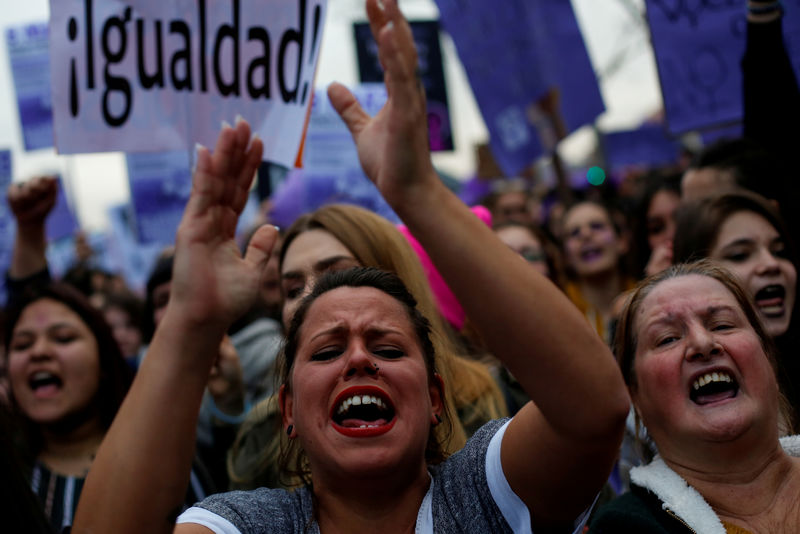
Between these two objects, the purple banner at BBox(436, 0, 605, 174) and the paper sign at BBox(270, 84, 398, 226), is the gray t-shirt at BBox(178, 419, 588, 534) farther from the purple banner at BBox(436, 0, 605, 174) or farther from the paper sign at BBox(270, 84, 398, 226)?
the purple banner at BBox(436, 0, 605, 174)

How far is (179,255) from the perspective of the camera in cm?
156

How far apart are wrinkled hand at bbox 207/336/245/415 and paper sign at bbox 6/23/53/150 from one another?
11.8 feet

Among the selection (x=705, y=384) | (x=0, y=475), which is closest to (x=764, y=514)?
(x=705, y=384)

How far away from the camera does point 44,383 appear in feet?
10.8

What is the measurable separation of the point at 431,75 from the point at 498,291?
18.6 feet

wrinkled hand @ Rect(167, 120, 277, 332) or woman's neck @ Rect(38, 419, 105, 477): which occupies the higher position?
wrinkled hand @ Rect(167, 120, 277, 332)

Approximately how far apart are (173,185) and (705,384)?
564cm

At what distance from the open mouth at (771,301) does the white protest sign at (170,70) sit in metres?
1.78

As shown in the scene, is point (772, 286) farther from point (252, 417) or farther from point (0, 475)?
point (0, 475)

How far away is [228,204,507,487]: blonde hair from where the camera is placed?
2441 mm

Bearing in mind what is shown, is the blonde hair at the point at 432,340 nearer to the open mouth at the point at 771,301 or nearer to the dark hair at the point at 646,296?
the dark hair at the point at 646,296

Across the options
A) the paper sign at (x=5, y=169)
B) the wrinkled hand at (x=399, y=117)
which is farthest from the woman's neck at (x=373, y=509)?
the paper sign at (x=5, y=169)

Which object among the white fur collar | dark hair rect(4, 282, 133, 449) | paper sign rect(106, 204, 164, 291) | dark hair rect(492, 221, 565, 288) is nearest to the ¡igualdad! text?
dark hair rect(4, 282, 133, 449)

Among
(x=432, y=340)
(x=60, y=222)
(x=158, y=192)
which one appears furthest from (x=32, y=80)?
(x=432, y=340)
